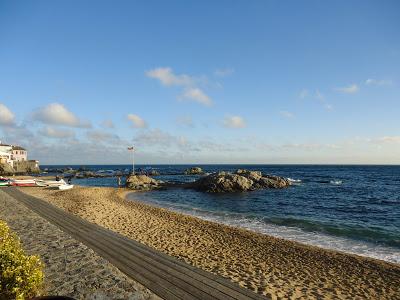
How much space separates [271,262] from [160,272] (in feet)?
20.9

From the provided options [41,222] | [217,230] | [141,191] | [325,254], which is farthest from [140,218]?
[141,191]

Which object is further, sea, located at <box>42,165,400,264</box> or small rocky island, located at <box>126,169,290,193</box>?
small rocky island, located at <box>126,169,290,193</box>

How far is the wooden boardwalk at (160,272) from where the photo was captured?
8609 millimetres

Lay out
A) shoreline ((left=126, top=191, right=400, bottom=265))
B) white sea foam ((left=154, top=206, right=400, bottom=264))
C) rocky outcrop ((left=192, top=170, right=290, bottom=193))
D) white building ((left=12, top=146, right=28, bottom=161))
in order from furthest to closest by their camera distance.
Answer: white building ((left=12, top=146, right=28, bottom=161)) → rocky outcrop ((left=192, top=170, right=290, bottom=193)) → white sea foam ((left=154, top=206, right=400, bottom=264)) → shoreline ((left=126, top=191, right=400, bottom=265))

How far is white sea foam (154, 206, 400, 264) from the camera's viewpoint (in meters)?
17.0

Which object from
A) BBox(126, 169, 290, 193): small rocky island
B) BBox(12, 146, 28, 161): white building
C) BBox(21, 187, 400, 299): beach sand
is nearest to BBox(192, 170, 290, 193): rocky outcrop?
BBox(126, 169, 290, 193): small rocky island

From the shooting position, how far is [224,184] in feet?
167

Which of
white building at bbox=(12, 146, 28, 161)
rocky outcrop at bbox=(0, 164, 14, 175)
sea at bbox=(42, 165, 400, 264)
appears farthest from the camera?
white building at bbox=(12, 146, 28, 161)

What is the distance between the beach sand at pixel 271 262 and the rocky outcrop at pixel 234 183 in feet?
95.2

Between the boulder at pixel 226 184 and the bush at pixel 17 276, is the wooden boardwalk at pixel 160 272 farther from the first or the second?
the boulder at pixel 226 184

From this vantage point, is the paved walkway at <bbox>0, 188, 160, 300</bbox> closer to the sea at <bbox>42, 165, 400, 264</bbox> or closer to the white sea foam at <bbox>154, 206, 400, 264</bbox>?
the white sea foam at <bbox>154, 206, 400, 264</bbox>

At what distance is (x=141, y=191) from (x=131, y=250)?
39.3 meters

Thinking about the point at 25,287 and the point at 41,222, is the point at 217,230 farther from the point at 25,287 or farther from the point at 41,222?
the point at 25,287

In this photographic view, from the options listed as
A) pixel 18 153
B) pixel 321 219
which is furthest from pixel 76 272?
pixel 18 153
